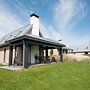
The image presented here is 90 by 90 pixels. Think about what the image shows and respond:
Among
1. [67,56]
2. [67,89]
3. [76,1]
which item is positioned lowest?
[67,89]

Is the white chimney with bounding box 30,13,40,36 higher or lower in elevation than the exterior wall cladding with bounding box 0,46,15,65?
higher

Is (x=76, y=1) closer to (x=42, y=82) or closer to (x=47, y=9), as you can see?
(x=47, y=9)

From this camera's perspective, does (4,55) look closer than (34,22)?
No

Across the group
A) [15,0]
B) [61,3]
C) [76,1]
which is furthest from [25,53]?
[76,1]

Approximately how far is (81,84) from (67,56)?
49.3ft

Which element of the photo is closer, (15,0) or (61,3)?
(15,0)

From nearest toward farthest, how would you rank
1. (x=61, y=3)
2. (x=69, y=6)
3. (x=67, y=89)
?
(x=67, y=89) < (x=61, y=3) < (x=69, y=6)

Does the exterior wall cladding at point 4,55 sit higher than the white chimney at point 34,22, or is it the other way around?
the white chimney at point 34,22

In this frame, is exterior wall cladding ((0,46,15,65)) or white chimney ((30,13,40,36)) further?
exterior wall cladding ((0,46,15,65))

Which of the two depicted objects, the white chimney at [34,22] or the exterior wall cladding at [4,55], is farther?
the exterior wall cladding at [4,55]

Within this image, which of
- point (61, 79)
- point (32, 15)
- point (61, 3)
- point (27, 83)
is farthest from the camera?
point (32, 15)

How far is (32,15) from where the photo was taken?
59.1 feet

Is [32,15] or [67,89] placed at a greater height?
[32,15]

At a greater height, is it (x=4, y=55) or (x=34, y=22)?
(x=34, y=22)
